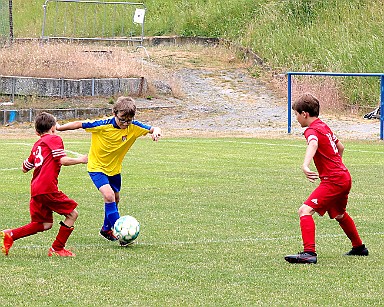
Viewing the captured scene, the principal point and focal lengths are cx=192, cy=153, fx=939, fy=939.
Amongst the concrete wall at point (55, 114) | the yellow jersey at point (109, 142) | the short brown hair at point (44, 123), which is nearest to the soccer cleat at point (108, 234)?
the yellow jersey at point (109, 142)

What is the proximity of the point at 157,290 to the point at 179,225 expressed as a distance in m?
3.22

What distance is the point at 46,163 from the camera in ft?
26.7

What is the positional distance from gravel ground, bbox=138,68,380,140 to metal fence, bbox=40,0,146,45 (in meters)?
4.71

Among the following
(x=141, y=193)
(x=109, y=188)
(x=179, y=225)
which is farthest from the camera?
(x=141, y=193)

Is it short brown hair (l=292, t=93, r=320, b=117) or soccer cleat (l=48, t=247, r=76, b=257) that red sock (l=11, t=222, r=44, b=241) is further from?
short brown hair (l=292, t=93, r=320, b=117)

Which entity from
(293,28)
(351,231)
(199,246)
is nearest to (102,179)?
(199,246)

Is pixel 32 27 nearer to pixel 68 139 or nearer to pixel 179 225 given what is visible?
pixel 68 139

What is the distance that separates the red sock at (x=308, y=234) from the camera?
7840 millimetres

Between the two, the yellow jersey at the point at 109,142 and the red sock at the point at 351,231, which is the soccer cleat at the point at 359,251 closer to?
the red sock at the point at 351,231

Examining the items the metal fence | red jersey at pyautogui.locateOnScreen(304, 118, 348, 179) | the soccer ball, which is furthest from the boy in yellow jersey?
the metal fence

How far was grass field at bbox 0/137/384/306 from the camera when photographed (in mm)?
6688

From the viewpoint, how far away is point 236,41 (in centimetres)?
3466

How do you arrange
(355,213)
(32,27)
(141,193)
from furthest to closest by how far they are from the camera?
(32,27) < (141,193) < (355,213)

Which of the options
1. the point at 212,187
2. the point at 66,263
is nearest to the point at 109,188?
the point at 66,263
